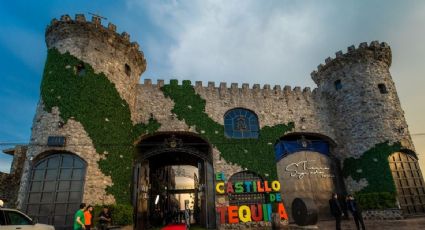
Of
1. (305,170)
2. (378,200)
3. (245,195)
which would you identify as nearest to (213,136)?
(245,195)

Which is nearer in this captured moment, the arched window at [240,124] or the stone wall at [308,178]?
the stone wall at [308,178]

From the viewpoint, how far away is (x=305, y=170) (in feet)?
62.7

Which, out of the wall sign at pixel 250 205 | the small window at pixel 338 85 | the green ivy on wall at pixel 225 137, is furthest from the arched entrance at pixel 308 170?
the small window at pixel 338 85

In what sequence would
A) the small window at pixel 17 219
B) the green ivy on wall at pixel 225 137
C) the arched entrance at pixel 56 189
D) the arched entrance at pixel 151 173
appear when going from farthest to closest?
the green ivy on wall at pixel 225 137
the arched entrance at pixel 151 173
the arched entrance at pixel 56 189
the small window at pixel 17 219

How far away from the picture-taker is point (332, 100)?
71.4ft

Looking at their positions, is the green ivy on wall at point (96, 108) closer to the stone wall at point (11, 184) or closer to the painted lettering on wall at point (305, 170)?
the stone wall at point (11, 184)

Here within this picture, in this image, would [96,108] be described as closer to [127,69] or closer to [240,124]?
[127,69]

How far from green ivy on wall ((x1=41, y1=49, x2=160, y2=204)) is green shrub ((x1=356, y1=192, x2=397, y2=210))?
15.2 m

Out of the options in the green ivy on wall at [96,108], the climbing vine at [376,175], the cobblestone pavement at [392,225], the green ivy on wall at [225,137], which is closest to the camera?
the cobblestone pavement at [392,225]

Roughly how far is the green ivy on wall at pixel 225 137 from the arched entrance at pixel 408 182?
7.91 m

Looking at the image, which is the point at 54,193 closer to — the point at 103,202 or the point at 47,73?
the point at 103,202

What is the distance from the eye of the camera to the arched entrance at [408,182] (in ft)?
57.2

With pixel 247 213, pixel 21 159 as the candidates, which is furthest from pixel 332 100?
pixel 21 159

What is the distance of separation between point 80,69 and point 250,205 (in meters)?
13.6
